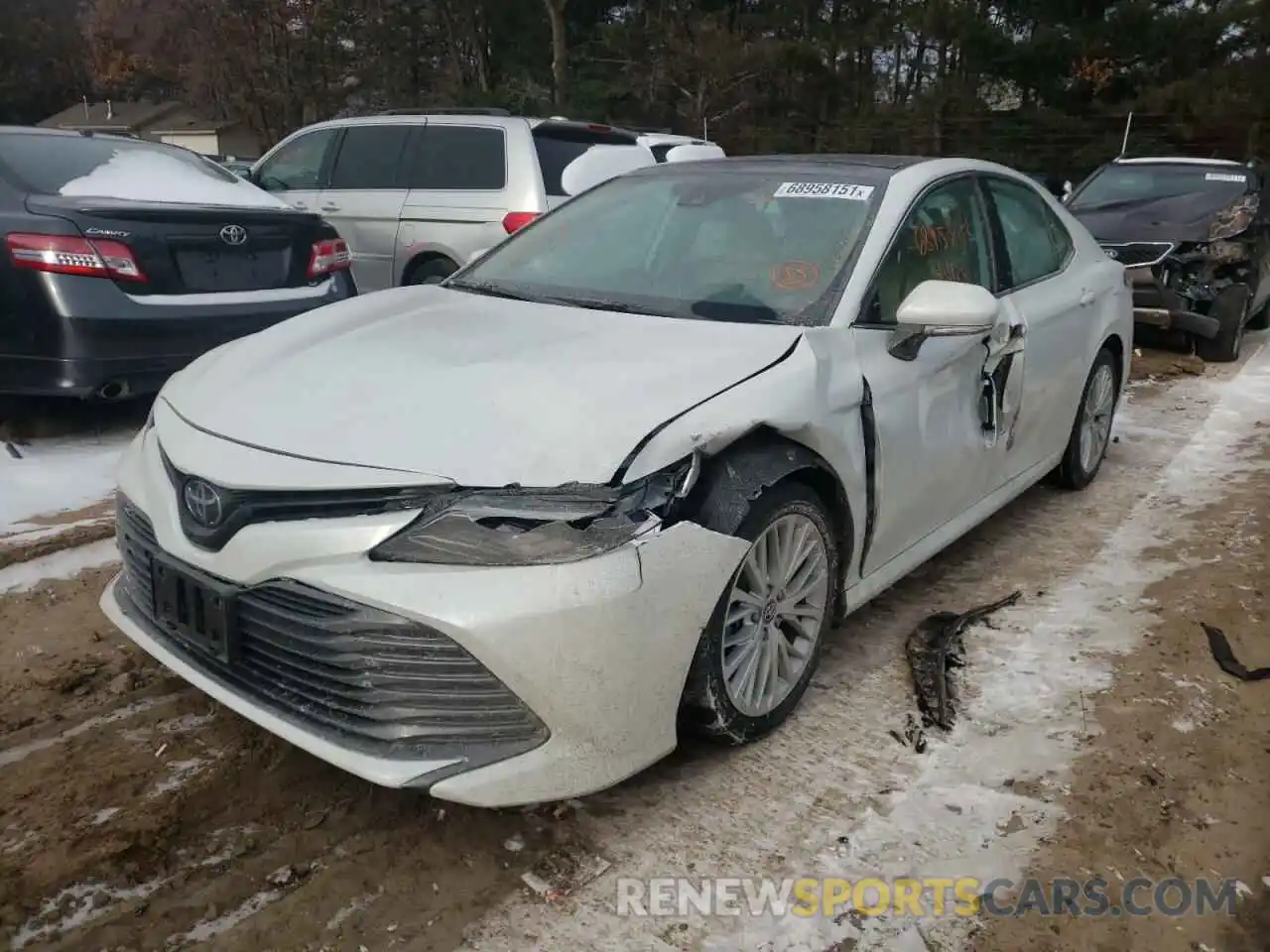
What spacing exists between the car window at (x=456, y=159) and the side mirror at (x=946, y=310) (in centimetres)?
475

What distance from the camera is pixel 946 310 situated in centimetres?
311

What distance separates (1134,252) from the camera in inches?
336

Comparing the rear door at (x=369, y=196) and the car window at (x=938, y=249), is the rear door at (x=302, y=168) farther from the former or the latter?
the car window at (x=938, y=249)

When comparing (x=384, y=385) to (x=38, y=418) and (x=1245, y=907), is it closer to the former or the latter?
(x=1245, y=907)

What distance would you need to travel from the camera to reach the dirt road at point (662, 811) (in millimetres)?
2273

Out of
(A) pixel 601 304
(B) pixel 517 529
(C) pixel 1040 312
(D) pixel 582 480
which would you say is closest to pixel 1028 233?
(C) pixel 1040 312

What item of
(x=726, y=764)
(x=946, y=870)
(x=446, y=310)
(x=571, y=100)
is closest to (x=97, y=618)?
(x=446, y=310)

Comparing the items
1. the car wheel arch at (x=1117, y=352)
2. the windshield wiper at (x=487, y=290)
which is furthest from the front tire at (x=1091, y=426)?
the windshield wiper at (x=487, y=290)

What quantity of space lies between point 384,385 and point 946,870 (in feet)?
5.73

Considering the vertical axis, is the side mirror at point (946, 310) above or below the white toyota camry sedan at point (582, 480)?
above

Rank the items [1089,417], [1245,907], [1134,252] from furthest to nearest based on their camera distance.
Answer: [1134,252] → [1089,417] → [1245,907]

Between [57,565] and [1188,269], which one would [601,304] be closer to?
[57,565]

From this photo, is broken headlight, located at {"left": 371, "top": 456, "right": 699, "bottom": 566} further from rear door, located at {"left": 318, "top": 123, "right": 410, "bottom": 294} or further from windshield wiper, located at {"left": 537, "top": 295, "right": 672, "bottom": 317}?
rear door, located at {"left": 318, "top": 123, "right": 410, "bottom": 294}

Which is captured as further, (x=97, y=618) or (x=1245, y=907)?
(x=97, y=618)
